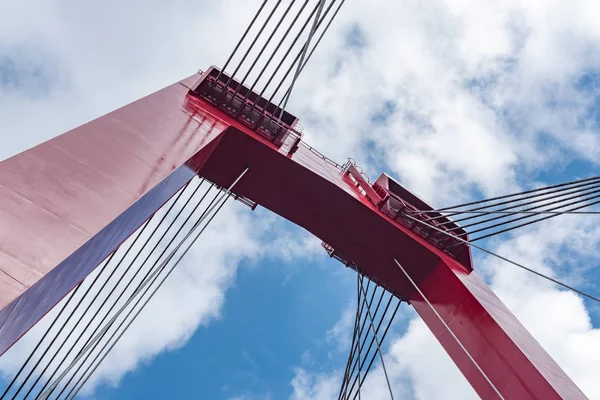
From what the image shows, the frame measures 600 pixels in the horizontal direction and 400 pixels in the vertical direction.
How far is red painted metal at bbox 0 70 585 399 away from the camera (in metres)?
5.71

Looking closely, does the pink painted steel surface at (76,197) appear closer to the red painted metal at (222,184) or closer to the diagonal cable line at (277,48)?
the red painted metal at (222,184)

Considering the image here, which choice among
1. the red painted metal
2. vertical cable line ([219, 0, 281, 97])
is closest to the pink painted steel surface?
the red painted metal

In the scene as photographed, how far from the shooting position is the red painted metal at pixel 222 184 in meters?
5.71

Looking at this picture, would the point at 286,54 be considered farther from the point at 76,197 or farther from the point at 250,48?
the point at 76,197

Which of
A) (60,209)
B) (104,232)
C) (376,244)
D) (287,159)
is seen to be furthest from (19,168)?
(376,244)

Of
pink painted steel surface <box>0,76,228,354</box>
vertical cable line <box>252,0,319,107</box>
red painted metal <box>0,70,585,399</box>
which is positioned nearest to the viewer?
pink painted steel surface <box>0,76,228,354</box>

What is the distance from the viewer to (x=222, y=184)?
40.8 feet

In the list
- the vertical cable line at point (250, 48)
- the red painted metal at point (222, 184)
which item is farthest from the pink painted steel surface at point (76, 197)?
the vertical cable line at point (250, 48)

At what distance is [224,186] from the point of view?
12.5 metres

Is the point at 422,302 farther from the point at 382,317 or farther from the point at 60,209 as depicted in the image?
the point at 60,209

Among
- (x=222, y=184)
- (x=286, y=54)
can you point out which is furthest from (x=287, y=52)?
(x=222, y=184)

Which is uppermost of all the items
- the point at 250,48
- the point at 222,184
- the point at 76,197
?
the point at 250,48

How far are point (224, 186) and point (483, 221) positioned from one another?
5.74 m

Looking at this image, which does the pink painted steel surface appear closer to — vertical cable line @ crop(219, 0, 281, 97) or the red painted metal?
the red painted metal
